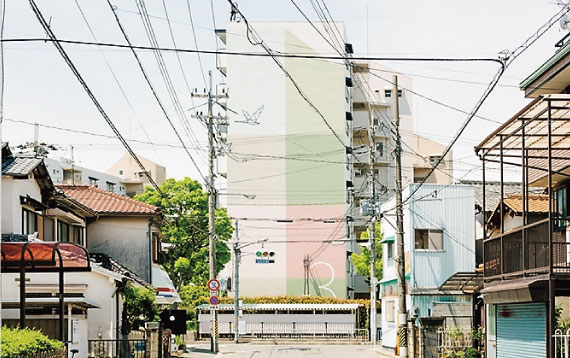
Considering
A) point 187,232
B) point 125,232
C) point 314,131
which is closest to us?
point 125,232

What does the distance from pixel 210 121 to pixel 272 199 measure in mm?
27361

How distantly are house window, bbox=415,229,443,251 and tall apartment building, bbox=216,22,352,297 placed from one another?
2766 cm

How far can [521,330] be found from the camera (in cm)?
2159

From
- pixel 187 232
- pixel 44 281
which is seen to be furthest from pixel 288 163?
pixel 44 281

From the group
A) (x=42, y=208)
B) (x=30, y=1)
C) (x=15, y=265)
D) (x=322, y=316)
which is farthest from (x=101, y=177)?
(x=30, y=1)

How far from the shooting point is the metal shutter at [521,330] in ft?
66.6

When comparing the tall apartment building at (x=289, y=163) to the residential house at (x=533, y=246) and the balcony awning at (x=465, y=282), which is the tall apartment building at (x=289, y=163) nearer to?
the balcony awning at (x=465, y=282)

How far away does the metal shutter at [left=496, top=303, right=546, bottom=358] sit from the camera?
66.6ft

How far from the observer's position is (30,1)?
518 inches

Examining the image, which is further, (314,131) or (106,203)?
(314,131)

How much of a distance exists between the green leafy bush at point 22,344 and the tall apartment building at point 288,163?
169ft

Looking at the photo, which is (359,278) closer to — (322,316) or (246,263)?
(246,263)

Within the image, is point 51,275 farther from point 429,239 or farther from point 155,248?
point 429,239

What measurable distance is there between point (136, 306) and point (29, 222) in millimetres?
6455
